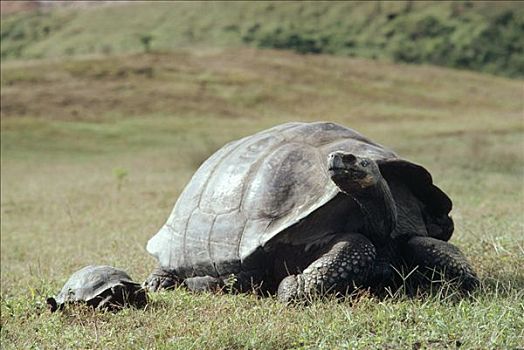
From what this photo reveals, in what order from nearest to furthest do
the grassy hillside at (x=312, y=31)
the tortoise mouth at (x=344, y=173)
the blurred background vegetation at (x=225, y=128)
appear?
1. the blurred background vegetation at (x=225, y=128)
2. the tortoise mouth at (x=344, y=173)
3. the grassy hillside at (x=312, y=31)

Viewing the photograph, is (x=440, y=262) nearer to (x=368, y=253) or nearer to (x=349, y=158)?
(x=368, y=253)

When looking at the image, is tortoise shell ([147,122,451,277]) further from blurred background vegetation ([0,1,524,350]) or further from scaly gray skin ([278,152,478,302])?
blurred background vegetation ([0,1,524,350])

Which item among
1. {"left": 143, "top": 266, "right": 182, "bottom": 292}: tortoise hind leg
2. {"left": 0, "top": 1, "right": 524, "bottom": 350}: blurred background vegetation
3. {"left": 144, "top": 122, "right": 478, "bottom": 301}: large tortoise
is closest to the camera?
{"left": 0, "top": 1, "right": 524, "bottom": 350}: blurred background vegetation

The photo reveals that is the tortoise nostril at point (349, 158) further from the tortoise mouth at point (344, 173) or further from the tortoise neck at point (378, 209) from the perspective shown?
the tortoise neck at point (378, 209)

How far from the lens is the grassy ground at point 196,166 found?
4344mm

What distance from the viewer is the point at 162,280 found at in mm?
6207

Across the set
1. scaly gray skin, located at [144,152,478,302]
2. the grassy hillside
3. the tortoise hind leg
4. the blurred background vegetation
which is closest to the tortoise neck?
scaly gray skin, located at [144,152,478,302]

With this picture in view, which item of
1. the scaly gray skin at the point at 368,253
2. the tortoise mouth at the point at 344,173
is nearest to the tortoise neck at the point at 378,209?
the scaly gray skin at the point at 368,253

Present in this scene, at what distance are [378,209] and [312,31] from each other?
52.1 meters

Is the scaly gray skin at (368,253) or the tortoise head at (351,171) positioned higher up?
the tortoise head at (351,171)

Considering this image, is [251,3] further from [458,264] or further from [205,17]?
[458,264]

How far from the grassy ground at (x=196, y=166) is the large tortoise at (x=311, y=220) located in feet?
0.79

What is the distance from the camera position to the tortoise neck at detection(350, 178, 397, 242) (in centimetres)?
506

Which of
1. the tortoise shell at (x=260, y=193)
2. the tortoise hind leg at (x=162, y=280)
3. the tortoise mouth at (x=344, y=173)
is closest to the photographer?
the tortoise mouth at (x=344, y=173)
